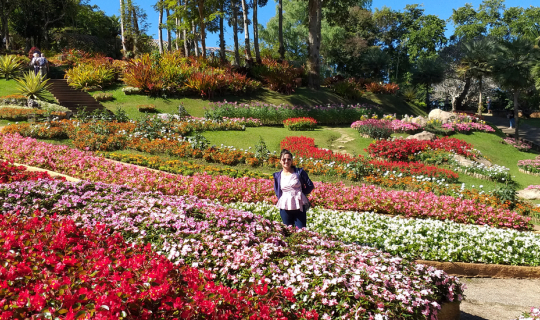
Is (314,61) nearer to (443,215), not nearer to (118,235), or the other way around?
(443,215)

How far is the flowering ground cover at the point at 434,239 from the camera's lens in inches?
212

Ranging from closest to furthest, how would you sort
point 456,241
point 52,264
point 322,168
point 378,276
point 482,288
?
point 52,264
point 378,276
point 482,288
point 456,241
point 322,168

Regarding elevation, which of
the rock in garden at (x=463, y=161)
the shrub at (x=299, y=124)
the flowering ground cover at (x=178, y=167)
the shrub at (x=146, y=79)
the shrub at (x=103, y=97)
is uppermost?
the shrub at (x=146, y=79)

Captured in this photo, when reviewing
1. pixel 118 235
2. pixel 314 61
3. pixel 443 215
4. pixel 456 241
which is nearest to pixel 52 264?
pixel 118 235

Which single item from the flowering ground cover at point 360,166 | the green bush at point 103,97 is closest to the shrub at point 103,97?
the green bush at point 103,97

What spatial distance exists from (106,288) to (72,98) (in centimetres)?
1661

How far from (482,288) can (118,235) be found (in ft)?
16.1

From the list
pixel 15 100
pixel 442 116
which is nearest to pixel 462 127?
pixel 442 116

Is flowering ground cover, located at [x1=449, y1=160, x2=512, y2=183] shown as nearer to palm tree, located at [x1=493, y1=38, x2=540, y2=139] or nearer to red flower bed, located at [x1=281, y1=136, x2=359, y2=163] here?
red flower bed, located at [x1=281, y1=136, x2=359, y2=163]

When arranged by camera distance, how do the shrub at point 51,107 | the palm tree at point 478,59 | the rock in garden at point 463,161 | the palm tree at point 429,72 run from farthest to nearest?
1. the palm tree at point 429,72
2. the palm tree at point 478,59
3. the shrub at point 51,107
4. the rock in garden at point 463,161

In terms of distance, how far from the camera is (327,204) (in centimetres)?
775

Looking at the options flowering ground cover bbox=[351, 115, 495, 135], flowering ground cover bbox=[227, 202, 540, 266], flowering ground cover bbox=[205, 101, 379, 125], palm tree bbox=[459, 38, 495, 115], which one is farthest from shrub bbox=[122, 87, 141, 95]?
palm tree bbox=[459, 38, 495, 115]

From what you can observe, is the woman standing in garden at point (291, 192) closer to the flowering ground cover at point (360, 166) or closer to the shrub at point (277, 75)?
the flowering ground cover at point (360, 166)

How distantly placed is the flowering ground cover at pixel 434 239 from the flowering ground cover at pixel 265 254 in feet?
4.56
